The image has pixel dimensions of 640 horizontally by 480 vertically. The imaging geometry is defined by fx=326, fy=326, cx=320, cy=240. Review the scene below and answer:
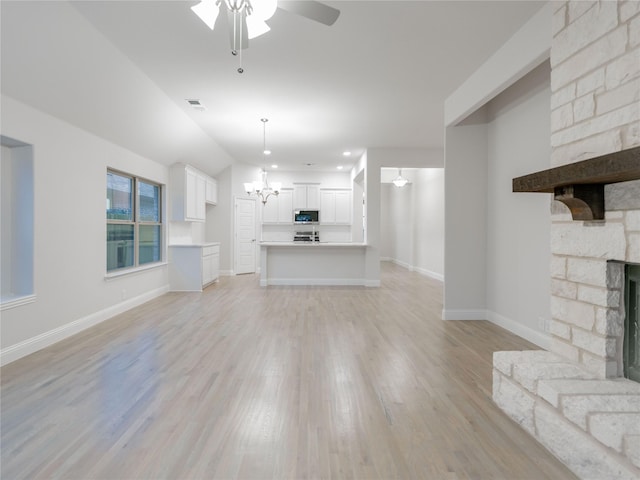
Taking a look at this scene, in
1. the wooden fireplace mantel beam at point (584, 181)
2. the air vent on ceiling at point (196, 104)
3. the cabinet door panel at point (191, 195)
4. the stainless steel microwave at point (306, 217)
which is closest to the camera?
the wooden fireplace mantel beam at point (584, 181)

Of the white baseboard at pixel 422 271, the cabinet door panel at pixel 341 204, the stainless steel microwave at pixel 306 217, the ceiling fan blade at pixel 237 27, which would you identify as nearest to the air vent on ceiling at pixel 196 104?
the ceiling fan blade at pixel 237 27

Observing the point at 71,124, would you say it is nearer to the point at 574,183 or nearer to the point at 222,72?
the point at 222,72

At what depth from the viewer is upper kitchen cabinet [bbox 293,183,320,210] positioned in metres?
9.68

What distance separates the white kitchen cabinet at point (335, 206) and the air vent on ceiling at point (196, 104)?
207 inches

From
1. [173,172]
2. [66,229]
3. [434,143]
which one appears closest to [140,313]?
[66,229]

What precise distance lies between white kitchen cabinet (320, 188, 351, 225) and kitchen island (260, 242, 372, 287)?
2.61 meters

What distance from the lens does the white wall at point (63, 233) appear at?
10.4 ft

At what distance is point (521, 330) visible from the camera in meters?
3.67

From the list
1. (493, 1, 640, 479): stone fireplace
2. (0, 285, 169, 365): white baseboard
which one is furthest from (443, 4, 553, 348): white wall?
(0, 285, 169, 365): white baseboard

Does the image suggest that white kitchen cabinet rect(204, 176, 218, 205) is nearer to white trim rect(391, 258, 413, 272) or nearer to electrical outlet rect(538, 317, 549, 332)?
white trim rect(391, 258, 413, 272)

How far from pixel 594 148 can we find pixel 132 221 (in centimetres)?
606

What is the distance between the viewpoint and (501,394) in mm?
2213

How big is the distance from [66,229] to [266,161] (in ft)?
17.5

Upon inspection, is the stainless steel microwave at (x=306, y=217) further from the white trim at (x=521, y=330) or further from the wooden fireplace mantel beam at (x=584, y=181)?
the wooden fireplace mantel beam at (x=584, y=181)
